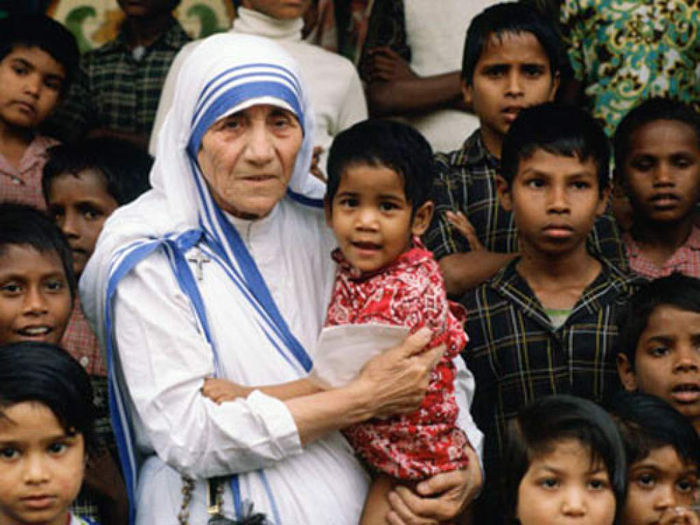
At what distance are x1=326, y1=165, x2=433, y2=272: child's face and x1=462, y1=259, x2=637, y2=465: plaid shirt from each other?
621 mm

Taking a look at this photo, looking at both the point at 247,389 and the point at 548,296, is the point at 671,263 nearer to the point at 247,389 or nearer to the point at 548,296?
the point at 548,296

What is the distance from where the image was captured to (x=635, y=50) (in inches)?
225

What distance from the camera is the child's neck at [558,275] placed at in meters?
4.57

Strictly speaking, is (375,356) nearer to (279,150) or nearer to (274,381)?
(274,381)

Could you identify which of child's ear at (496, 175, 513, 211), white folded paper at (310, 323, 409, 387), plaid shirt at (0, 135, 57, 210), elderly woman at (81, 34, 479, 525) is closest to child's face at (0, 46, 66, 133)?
plaid shirt at (0, 135, 57, 210)

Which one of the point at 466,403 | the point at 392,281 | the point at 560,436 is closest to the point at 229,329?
the point at 392,281

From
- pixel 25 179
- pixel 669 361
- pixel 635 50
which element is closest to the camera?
pixel 669 361

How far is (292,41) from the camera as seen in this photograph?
19.4ft

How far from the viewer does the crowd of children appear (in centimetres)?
390

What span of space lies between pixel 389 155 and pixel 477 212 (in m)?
1.11

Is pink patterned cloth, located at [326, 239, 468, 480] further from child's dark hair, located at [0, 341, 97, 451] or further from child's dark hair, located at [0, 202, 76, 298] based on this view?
child's dark hair, located at [0, 202, 76, 298]

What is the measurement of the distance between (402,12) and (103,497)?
2664mm

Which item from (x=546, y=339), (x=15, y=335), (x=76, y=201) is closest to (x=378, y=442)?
(x=546, y=339)

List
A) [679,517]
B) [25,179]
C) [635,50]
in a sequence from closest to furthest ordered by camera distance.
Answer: [679,517], [25,179], [635,50]
